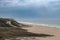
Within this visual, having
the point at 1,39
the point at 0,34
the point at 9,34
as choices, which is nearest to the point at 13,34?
the point at 9,34

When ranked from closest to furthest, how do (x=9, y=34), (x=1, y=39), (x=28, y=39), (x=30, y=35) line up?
(x=1, y=39) → (x=28, y=39) → (x=9, y=34) → (x=30, y=35)

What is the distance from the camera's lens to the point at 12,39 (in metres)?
21.6

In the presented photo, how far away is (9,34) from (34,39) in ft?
8.67

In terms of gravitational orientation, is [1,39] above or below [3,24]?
below

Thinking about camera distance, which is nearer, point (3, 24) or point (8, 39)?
point (8, 39)

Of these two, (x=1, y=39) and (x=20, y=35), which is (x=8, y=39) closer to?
(x=1, y=39)

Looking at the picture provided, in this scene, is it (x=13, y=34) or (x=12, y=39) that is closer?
(x=12, y=39)

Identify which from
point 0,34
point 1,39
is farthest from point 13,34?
point 1,39

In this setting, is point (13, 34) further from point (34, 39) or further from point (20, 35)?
point (34, 39)

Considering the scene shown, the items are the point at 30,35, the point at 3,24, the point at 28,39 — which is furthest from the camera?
the point at 3,24

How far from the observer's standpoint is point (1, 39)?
21.2 meters

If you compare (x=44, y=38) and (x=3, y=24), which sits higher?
(x=3, y=24)

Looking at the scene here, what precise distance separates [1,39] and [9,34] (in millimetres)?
3086

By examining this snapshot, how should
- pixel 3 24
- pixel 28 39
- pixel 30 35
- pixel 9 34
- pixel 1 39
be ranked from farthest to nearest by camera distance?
1. pixel 3 24
2. pixel 30 35
3. pixel 9 34
4. pixel 28 39
5. pixel 1 39
